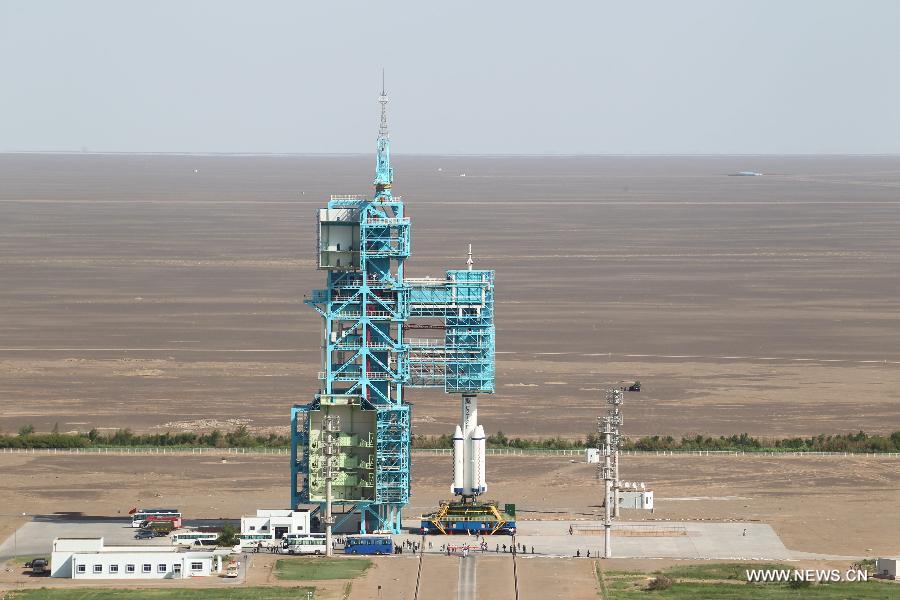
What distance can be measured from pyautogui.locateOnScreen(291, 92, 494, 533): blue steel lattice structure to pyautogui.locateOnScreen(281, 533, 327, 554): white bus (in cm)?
156

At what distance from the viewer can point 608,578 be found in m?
62.7

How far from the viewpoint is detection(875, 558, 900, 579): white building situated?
205 feet

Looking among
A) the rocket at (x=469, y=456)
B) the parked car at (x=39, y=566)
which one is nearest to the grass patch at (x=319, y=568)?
the rocket at (x=469, y=456)

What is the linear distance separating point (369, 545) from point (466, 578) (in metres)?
4.91

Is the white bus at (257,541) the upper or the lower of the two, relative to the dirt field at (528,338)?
lower

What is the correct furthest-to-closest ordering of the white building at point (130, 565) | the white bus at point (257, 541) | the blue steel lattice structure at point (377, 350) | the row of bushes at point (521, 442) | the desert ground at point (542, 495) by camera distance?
the row of bushes at point (521, 442)
the blue steel lattice structure at point (377, 350)
the white bus at point (257, 541)
the desert ground at point (542, 495)
the white building at point (130, 565)

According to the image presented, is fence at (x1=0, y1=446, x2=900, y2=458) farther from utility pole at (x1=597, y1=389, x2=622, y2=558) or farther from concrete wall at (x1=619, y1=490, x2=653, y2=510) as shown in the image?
utility pole at (x1=597, y1=389, x2=622, y2=558)

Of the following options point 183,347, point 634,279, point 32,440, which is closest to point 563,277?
point 634,279

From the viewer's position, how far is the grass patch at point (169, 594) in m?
59.5

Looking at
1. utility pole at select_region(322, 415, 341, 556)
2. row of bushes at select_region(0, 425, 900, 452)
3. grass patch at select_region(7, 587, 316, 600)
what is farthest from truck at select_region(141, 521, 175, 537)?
row of bushes at select_region(0, 425, 900, 452)

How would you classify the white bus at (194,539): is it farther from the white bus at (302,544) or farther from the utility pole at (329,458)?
the utility pole at (329,458)

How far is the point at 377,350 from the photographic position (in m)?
68.4

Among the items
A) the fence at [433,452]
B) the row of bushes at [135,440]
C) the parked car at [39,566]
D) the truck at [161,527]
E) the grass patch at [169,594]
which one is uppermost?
the row of bushes at [135,440]

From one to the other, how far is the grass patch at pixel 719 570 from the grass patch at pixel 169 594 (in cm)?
1237
